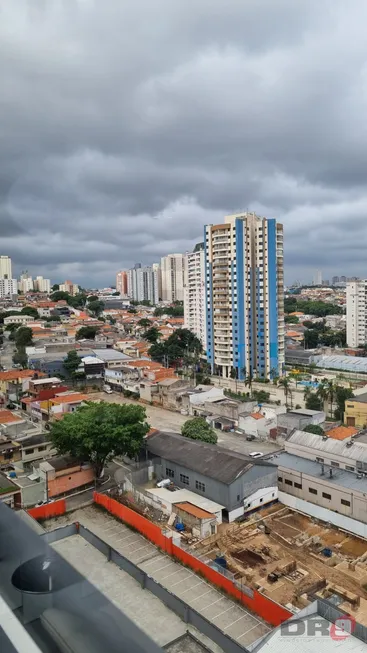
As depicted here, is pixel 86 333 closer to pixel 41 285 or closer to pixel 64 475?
pixel 64 475

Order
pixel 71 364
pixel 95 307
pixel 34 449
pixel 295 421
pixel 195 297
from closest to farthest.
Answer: pixel 34 449
pixel 295 421
pixel 71 364
pixel 195 297
pixel 95 307

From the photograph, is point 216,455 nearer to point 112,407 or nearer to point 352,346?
point 112,407

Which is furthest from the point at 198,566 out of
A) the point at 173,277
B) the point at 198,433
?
the point at 173,277

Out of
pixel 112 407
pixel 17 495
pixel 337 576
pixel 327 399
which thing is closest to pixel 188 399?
pixel 327 399

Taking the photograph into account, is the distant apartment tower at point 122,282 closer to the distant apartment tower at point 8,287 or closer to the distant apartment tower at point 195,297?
the distant apartment tower at point 8,287

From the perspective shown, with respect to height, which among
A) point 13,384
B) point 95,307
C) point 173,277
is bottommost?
point 13,384

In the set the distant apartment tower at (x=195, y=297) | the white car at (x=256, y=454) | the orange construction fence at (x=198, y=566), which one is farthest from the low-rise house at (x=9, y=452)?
the distant apartment tower at (x=195, y=297)

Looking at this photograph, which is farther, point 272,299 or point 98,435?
point 272,299

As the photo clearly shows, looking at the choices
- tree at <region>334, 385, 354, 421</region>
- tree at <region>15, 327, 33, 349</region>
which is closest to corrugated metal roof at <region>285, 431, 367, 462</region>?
tree at <region>334, 385, 354, 421</region>
